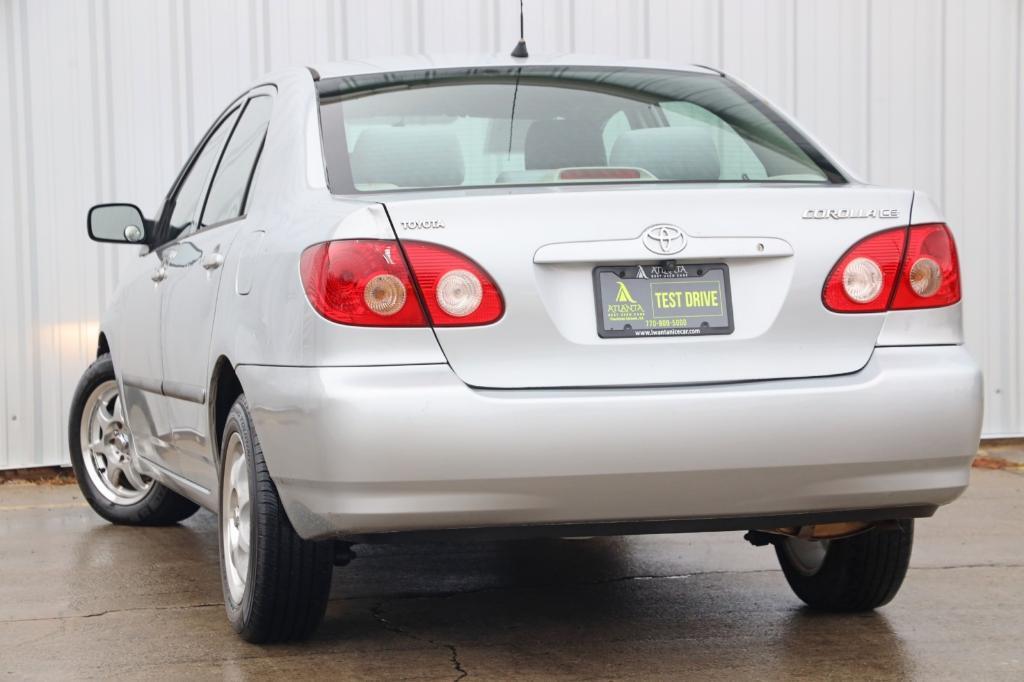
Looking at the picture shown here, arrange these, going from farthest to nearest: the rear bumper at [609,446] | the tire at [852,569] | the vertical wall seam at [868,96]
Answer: the vertical wall seam at [868,96]
the tire at [852,569]
the rear bumper at [609,446]

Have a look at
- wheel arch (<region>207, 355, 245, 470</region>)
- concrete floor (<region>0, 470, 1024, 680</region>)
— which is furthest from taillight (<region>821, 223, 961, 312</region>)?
wheel arch (<region>207, 355, 245, 470</region>)

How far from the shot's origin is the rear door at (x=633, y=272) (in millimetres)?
3385

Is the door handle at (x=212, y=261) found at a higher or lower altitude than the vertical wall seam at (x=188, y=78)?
lower

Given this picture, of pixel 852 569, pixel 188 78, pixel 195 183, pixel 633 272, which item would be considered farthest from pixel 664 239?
pixel 188 78

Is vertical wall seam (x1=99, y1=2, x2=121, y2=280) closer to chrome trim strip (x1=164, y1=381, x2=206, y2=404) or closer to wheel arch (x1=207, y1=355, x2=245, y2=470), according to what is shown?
chrome trim strip (x1=164, y1=381, x2=206, y2=404)

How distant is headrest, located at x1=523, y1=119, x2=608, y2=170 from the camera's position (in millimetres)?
4051

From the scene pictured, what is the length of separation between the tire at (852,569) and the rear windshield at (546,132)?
1.09 meters

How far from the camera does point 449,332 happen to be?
11.1 ft

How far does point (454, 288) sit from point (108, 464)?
370cm

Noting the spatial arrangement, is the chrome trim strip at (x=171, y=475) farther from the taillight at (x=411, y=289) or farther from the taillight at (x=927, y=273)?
the taillight at (x=927, y=273)

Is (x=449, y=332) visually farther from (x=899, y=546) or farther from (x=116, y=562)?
(x=116, y=562)

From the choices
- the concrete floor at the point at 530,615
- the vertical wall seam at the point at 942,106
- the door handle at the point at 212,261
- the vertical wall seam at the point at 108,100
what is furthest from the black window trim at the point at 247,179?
the vertical wall seam at the point at 942,106

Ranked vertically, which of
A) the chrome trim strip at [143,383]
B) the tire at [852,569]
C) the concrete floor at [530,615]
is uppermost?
the chrome trim strip at [143,383]

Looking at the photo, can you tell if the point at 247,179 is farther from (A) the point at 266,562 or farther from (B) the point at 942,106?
(B) the point at 942,106
